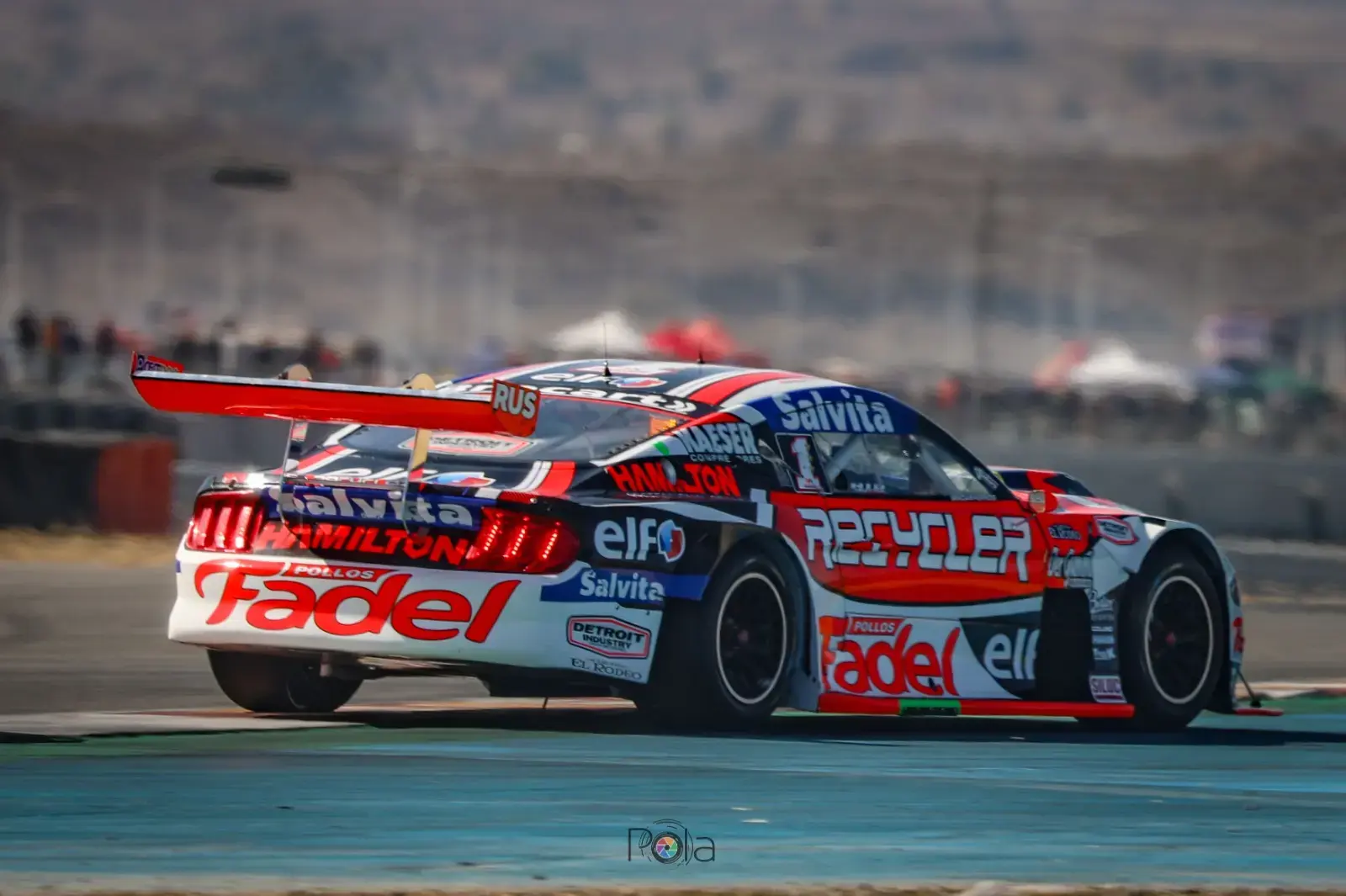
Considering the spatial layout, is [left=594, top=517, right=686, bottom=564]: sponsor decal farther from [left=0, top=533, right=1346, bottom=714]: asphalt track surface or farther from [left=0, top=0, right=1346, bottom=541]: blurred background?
[left=0, top=0, right=1346, bottom=541]: blurred background

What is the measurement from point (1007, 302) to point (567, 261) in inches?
1005

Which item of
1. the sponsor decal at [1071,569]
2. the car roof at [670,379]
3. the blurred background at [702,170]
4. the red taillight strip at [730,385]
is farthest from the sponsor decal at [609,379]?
the blurred background at [702,170]

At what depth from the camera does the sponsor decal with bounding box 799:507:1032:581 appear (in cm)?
887

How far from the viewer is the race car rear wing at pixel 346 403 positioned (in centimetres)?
798

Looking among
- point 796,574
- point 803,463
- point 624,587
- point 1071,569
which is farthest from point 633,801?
point 1071,569

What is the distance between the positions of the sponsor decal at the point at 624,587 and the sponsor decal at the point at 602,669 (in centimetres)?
18

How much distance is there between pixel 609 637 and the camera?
26.9ft

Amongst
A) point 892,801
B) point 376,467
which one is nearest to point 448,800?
point 892,801

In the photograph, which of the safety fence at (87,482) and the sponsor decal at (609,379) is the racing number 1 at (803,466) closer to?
the sponsor decal at (609,379)

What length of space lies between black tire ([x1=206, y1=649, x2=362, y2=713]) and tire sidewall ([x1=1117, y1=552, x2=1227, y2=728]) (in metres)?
2.93

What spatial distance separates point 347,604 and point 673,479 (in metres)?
1.12

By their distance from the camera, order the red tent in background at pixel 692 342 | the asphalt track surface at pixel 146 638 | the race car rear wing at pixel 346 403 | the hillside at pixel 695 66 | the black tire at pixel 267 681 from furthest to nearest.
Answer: the hillside at pixel 695 66 → the red tent in background at pixel 692 342 → the asphalt track surface at pixel 146 638 → the black tire at pixel 267 681 → the race car rear wing at pixel 346 403

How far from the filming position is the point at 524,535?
26.7 ft

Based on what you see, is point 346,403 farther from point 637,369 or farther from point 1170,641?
point 1170,641
